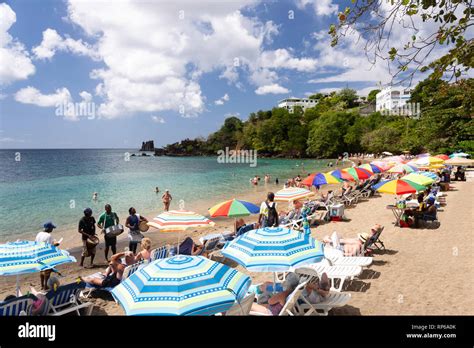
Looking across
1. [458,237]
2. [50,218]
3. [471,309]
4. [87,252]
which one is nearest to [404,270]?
[471,309]

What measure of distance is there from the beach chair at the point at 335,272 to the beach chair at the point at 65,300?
3625mm

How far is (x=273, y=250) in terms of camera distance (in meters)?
4.98

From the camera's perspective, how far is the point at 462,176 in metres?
24.4

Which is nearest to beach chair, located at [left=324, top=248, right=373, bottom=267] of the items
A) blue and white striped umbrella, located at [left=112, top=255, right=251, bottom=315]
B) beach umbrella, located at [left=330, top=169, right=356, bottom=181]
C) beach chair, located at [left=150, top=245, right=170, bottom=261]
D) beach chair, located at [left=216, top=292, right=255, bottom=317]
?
beach chair, located at [left=216, top=292, right=255, bottom=317]

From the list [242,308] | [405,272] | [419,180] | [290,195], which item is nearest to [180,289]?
[242,308]

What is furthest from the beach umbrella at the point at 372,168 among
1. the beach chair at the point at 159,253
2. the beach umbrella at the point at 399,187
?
the beach chair at the point at 159,253

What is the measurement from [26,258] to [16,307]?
987 mm

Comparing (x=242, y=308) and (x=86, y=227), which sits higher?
(x=86, y=227)

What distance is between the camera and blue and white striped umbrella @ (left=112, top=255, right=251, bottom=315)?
3.51 metres

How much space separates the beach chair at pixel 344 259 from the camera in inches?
275

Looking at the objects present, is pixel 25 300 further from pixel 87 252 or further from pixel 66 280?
pixel 87 252

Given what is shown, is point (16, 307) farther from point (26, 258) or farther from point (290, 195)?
point (290, 195)
